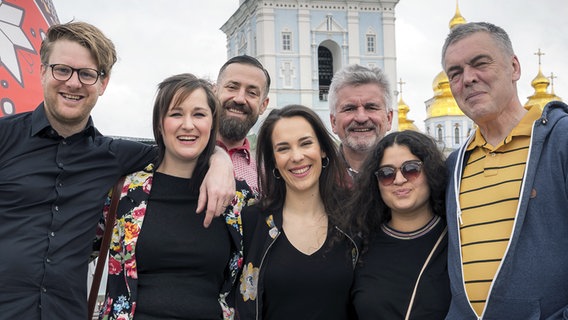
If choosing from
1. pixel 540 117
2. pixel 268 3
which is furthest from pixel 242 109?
pixel 268 3

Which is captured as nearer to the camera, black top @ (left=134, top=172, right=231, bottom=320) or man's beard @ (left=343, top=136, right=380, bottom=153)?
black top @ (left=134, top=172, right=231, bottom=320)

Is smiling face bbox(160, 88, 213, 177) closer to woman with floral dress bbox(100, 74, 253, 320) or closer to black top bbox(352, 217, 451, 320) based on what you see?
woman with floral dress bbox(100, 74, 253, 320)

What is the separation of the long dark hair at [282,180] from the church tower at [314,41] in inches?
1207

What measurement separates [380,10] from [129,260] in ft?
115

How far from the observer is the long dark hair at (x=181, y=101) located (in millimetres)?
3307

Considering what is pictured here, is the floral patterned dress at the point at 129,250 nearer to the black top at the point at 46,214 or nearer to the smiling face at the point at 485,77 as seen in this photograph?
the black top at the point at 46,214

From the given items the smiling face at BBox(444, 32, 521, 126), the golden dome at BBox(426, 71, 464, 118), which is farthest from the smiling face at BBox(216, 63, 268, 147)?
the golden dome at BBox(426, 71, 464, 118)

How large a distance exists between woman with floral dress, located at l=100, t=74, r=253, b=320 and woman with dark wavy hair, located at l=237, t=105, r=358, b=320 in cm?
13

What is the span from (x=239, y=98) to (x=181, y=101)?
1370mm

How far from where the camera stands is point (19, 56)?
520 centimetres

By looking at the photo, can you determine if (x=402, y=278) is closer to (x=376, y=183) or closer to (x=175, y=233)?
(x=376, y=183)

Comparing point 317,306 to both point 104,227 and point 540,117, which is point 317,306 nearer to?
point 104,227

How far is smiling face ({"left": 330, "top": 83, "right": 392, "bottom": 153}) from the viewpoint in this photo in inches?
180

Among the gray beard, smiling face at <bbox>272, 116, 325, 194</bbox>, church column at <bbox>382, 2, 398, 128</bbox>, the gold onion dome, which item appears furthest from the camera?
the gold onion dome
